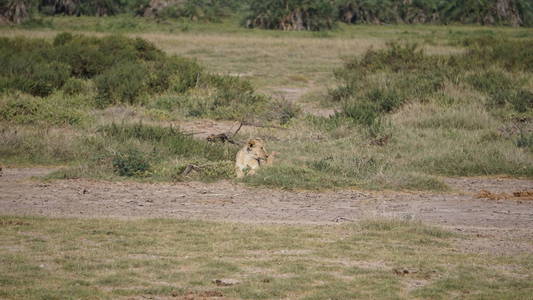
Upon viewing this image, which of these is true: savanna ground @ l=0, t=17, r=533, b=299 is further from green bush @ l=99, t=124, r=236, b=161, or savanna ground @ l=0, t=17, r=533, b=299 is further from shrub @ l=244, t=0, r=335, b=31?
shrub @ l=244, t=0, r=335, b=31

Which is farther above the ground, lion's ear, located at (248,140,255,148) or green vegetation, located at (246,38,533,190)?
lion's ear, located at (248,140,255,148)

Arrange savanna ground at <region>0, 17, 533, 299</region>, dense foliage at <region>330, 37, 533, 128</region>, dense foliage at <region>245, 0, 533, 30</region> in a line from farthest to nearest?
dense foliage at <region>245, 0, 533, 30</region> → dense foliage at <region>330, 37, 533, 128</region> → savanna ground at <region>0, 17, 533, 299</region>

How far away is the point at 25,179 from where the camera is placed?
36.7 ft

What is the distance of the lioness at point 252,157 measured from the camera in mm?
11516

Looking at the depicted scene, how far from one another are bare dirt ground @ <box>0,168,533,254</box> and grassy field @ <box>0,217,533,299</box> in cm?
53

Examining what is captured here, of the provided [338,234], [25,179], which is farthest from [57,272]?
[25,179]

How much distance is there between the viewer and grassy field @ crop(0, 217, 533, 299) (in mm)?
6117

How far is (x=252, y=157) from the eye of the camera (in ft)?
38.2

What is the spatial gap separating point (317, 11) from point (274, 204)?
41.6 m

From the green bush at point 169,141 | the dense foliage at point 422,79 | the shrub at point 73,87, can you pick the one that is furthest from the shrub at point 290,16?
the green bush at point 169,141

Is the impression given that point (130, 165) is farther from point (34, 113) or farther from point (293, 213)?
point (34, 113)

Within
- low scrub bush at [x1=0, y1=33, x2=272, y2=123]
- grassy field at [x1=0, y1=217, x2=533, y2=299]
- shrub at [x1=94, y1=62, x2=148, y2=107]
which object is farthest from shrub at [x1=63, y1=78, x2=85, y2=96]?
grassy field at [x1=0, y1=217, x2=533, y2=299]

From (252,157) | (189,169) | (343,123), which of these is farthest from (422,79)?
(189,169)

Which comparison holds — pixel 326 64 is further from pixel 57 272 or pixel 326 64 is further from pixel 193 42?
pixel 57 272
